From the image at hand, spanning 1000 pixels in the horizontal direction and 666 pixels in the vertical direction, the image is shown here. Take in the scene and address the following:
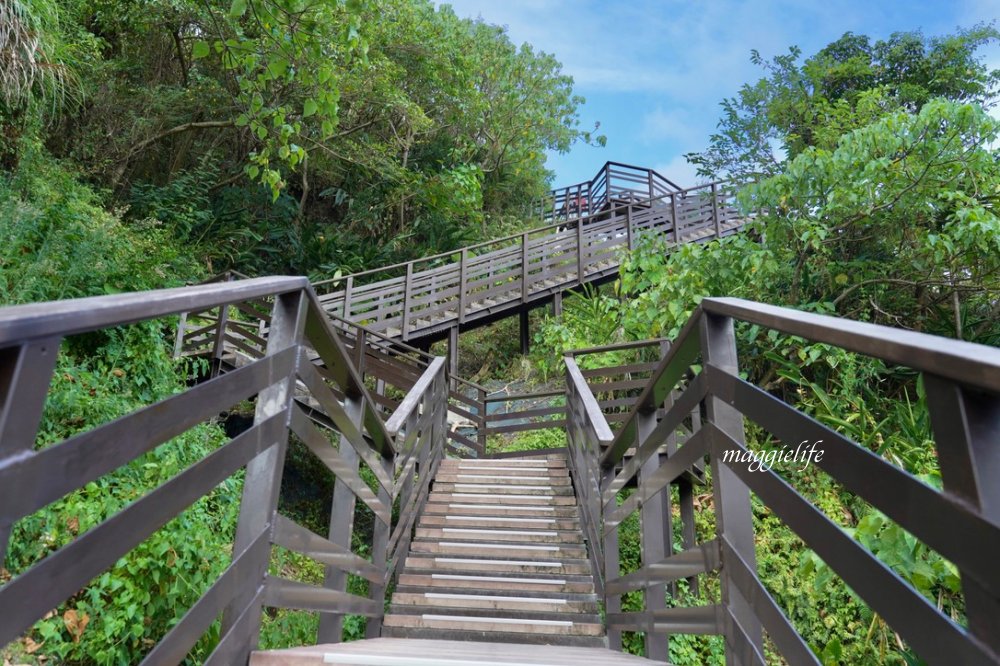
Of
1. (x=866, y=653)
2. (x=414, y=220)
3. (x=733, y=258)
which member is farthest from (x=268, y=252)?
(x=866, y=653)

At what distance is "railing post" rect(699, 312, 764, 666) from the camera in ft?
4.05

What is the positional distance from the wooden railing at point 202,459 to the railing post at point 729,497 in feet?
3.24

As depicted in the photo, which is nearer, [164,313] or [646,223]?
[164,313]

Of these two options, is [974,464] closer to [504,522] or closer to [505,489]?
[504,522]

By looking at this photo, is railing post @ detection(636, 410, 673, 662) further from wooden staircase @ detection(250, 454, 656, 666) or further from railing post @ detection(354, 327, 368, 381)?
railing post @ detection(354, 327, 368, 381)

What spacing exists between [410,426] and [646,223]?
1165cm

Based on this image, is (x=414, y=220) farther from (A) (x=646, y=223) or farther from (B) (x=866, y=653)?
(B) (x=866, y=653)

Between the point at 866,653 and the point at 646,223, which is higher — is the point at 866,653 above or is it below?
below

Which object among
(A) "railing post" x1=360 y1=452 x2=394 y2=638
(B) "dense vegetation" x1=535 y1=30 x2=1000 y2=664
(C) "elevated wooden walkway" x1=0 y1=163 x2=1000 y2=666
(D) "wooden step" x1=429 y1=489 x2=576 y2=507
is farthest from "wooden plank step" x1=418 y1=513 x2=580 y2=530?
(A) "railing post" x1=360 y1=452 x2=394 y2=638

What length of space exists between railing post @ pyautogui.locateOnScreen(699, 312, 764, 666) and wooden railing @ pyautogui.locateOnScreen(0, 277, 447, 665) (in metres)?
0.99

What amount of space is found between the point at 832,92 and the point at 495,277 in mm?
6867

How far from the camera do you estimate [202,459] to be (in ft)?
3.22

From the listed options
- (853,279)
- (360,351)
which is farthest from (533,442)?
(853,279)

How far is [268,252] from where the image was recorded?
41.2 ft
